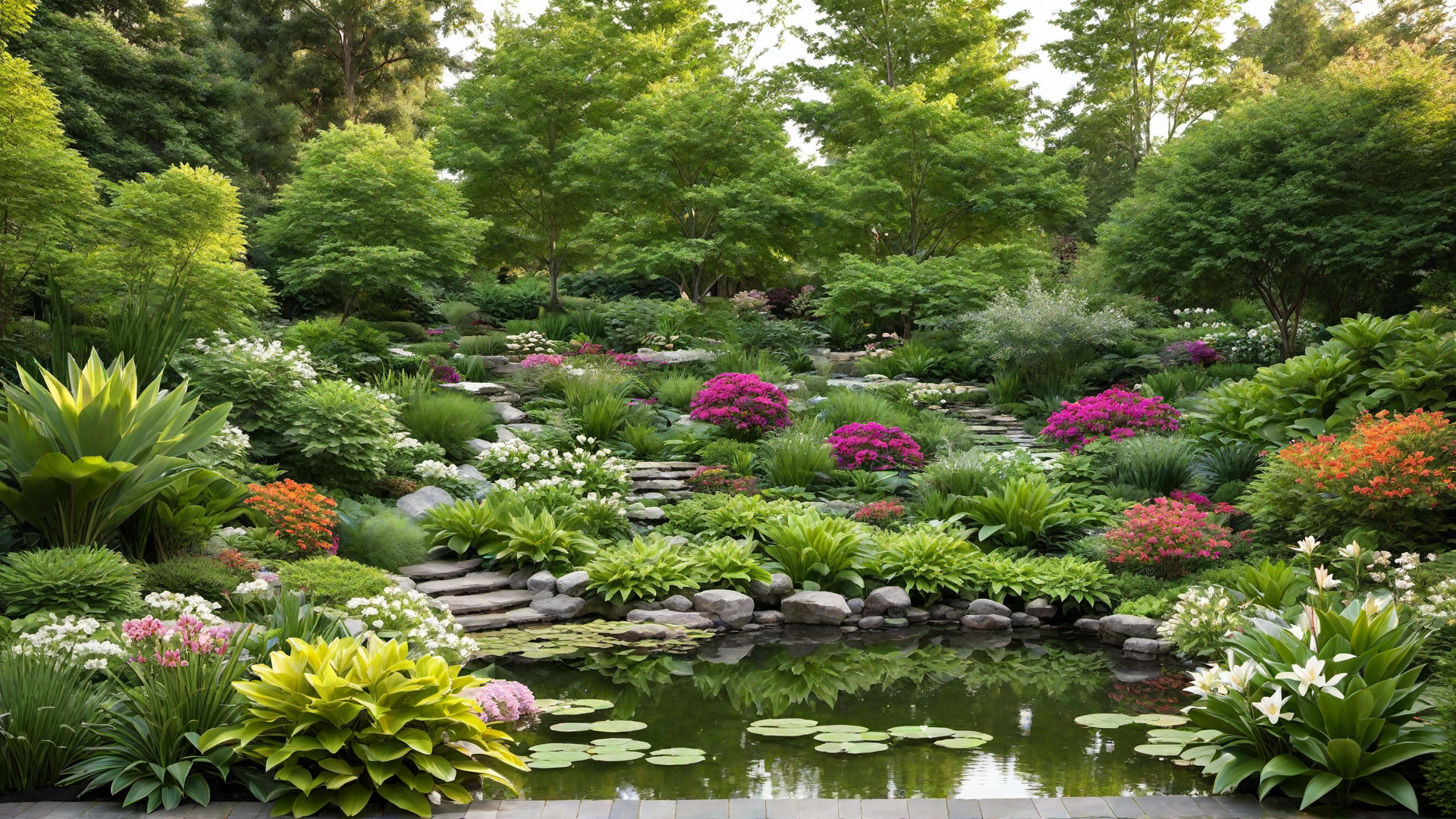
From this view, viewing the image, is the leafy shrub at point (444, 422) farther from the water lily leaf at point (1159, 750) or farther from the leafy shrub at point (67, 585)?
the water lily leaf at point (1159, 750)

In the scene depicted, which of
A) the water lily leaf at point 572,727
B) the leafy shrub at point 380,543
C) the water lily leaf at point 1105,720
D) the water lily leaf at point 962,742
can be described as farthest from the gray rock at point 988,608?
the leafy shrub at point 380,543

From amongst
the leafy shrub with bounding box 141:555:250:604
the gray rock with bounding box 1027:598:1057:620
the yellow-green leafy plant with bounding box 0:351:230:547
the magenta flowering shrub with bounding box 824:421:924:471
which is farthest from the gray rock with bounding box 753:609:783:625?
the yellow-green leafy plant with bounding box 0:351:230:547

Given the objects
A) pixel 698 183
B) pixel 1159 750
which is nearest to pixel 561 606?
pixel 1159 750

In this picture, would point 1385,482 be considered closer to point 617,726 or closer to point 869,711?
point 869,711

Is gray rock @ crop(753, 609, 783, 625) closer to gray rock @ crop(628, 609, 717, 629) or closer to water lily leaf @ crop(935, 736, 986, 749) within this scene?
gray rock @ crop(628, 609, 717, 629)

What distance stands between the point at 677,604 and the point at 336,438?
368 cm

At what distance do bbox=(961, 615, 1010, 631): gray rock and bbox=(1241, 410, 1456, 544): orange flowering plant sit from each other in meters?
2.33

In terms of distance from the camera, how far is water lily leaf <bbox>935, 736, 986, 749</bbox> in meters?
4.97

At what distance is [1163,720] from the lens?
17.5 feet

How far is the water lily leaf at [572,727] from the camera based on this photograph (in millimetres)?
5242

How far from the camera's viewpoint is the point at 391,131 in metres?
31.7

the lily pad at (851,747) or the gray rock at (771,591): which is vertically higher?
the gray rock at (771,591)

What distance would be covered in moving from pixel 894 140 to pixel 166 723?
19.2m

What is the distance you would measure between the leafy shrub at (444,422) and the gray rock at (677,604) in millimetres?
4234
